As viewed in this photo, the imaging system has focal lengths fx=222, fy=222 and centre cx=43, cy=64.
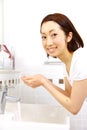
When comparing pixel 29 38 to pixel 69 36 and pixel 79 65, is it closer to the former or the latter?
pixel 69 36

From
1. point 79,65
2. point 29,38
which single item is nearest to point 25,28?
point 29,38

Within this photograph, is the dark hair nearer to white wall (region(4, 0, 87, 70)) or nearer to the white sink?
the white sink

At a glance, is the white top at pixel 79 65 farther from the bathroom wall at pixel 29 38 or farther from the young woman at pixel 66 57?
the bathroom wall at pixel 29 38

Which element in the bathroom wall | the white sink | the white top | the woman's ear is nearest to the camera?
the white top

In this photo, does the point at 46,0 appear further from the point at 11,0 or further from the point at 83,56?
the point at 83,56

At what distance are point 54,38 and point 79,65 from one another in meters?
0.18

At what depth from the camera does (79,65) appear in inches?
37.0

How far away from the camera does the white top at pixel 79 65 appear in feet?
3.06

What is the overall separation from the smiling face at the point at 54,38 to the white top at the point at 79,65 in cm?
8

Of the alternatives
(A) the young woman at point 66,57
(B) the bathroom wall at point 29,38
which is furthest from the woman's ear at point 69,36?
(B) the bathroom wall at point 29,38

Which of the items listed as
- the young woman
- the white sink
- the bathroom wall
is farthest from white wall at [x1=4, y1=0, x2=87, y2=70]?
the young woman

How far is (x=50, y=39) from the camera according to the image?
102 cm

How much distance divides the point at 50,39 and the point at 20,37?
615 millimetres

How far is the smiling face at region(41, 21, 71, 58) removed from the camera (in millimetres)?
1013
